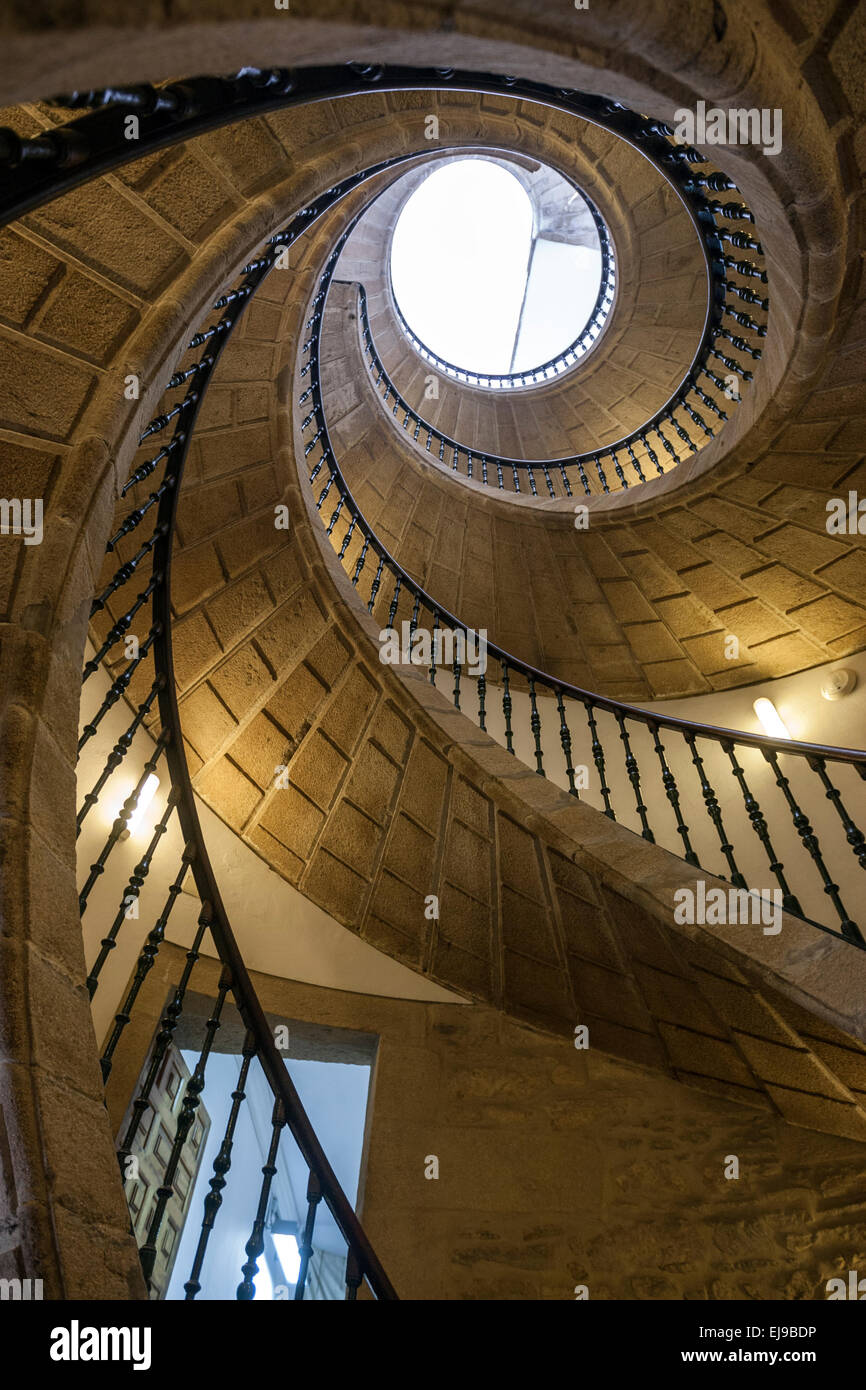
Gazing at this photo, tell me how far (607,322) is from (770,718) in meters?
5.27

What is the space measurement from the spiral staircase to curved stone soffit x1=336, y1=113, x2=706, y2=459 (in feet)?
0.43

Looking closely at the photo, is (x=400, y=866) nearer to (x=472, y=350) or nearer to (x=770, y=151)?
(x=770, y=151)

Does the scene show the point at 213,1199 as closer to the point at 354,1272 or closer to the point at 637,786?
the point at 354,1272

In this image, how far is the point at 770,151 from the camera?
2.38 m

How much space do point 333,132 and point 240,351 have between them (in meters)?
1.38

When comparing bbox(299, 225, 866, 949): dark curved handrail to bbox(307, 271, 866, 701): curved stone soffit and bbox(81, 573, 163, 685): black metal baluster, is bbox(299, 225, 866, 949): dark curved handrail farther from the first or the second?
bbox(81, 573, 163, 685): black metal baluster

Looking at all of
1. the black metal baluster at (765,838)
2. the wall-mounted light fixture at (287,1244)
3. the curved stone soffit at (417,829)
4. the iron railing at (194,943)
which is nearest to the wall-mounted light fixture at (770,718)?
the black metal baluster at (765,838)

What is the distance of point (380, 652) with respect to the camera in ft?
14.9

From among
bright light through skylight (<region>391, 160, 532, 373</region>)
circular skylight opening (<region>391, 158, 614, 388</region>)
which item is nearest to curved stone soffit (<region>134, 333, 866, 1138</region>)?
circular skylight opening (<region>391, 158, 614, 388</region>)

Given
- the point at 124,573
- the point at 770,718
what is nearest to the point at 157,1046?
the point at 124,573

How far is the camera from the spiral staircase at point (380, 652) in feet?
5.84

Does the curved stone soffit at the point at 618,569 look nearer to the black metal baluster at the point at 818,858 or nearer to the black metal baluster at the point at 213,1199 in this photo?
the black metal baluster at the point at 818,858

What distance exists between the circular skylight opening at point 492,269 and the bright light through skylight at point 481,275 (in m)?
0.02

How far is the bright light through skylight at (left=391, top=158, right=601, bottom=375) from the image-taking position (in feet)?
47.9
